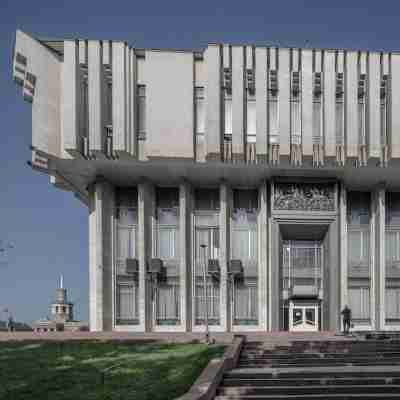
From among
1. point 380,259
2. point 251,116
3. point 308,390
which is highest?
point 251,116

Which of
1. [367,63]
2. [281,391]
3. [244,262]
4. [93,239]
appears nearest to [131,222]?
[93,239]

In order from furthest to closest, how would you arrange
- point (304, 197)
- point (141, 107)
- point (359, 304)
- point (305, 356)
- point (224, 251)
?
point (359, 304)
point (304, 197)
point (224, 251)
point (141, 107)
point (305, 356)

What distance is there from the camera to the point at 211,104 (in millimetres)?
27266

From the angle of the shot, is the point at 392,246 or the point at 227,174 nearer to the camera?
the point at 227,174

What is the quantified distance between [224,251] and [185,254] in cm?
251

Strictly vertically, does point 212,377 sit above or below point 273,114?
below

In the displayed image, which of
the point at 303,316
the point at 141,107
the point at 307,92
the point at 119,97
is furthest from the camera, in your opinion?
the point at 303,316

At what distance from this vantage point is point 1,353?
A: 1734 centimetres

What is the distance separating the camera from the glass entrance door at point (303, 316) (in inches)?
1200

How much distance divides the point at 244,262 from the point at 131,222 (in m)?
7.98

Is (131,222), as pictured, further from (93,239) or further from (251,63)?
(251,63)

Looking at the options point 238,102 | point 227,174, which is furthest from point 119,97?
point 227,174

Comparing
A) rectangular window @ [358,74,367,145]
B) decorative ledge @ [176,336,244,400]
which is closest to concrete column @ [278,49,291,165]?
rectangular window @ [358,74,367,145]

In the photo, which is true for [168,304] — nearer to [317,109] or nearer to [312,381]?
[317,109]
